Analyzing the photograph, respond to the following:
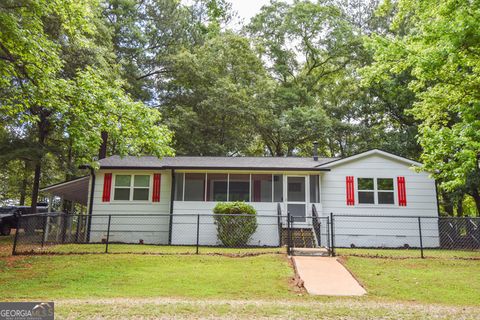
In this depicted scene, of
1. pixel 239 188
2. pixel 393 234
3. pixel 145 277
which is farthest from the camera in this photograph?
pixel 239 188

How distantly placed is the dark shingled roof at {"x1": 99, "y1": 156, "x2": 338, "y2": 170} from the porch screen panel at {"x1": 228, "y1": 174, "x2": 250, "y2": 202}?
1.98ft

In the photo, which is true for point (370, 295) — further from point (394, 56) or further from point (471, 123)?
point (394, 56)

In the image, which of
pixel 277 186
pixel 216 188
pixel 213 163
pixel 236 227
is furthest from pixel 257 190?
pixel 236 227

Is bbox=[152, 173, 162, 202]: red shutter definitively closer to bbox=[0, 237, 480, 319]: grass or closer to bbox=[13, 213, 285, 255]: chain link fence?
bbox=[13, 213, 285, 255]: chain link fence

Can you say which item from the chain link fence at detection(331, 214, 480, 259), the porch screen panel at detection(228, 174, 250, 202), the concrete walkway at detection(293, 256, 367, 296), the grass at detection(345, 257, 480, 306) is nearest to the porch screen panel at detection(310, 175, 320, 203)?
the chain link fence at detection(331, 214, 480, 259)

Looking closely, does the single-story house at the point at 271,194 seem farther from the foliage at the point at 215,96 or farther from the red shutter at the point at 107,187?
the foliage at the point at 215,96

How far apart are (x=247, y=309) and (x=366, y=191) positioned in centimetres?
1032

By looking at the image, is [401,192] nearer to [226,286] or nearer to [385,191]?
[385,191]

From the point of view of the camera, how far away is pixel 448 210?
80.0 feet

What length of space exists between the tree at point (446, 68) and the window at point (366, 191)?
237cm

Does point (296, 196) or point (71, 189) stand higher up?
point (71, 189)

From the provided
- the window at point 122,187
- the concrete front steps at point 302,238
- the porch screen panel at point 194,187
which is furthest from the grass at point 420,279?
the window at point 122,187

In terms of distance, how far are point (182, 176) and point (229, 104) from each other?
29.5 ft

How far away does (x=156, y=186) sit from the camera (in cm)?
1480
